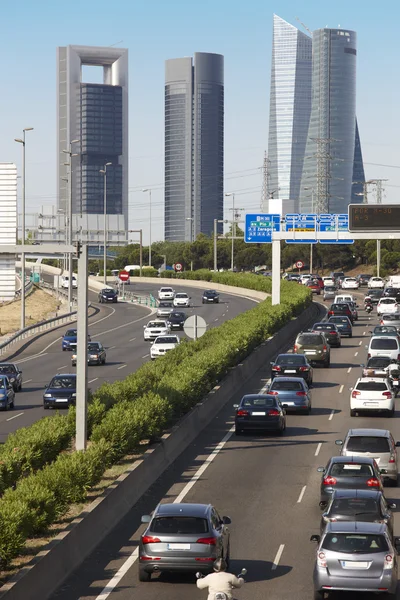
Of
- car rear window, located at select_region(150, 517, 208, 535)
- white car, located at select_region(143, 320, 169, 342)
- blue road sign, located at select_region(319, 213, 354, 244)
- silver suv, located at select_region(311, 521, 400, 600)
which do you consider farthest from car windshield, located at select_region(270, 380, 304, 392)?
blue road sign, located at select_region(319, 213, 354, 244)

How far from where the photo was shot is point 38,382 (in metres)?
49.5

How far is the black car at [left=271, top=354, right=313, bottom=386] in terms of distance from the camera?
1759 inches

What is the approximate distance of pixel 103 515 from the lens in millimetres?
20594

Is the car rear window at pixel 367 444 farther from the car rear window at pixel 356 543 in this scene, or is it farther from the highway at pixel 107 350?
the highway at pixel 107 350

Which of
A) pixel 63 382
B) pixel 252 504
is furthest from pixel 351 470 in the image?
pixel 63 382

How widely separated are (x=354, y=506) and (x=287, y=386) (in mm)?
19761

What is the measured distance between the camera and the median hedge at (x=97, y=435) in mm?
17703

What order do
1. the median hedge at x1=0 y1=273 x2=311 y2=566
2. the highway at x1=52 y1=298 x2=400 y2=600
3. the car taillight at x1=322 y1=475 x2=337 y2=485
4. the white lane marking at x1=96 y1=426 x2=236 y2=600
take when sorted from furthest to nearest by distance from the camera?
the car taillight at x1=322 y1=475 x2=337 y2=485 < the median hedge at x1=0 y1=273 x2=311 y2=566 < the highway at x1=52 y1=298 x2=400 y2=600 < the white lane marking at x1=96 y1=426 x2=236 y2=600

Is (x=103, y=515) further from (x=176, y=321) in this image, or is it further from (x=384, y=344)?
(x=176, y=321)

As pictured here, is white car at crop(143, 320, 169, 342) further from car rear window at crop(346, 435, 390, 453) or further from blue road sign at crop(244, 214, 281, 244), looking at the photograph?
car rear window at crop(346, 435, 390, 453)

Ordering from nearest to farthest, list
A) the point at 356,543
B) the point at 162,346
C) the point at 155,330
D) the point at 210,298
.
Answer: the point at 356,543 → the point at 162,346 → the point at 155,330 → the point at 210,298

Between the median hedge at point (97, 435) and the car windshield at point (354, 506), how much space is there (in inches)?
194

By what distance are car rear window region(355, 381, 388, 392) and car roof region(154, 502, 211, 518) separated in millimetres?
21059

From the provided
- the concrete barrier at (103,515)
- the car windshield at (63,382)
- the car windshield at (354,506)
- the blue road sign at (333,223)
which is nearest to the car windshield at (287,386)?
the concrete barrier at (103,515)
